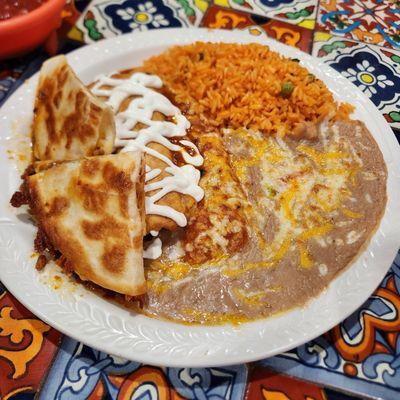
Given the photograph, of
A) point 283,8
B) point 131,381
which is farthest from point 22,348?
point 283,8

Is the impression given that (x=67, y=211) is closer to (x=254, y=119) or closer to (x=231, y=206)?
(x=231, y=206)

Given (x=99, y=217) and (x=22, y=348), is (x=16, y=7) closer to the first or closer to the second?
(x=99, y=217)

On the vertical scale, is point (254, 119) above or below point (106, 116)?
below

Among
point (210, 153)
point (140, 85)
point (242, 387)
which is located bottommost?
point (242, 387)

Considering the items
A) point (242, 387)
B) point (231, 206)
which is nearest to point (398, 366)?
point (242, 387)

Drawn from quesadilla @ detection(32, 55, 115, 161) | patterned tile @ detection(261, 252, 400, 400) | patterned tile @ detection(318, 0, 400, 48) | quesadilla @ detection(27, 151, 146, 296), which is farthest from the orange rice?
patterned tile @ detection(261, 252, 400, 400)

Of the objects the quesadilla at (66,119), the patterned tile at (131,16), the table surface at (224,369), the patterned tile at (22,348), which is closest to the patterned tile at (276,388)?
the table surface at (224,369)
